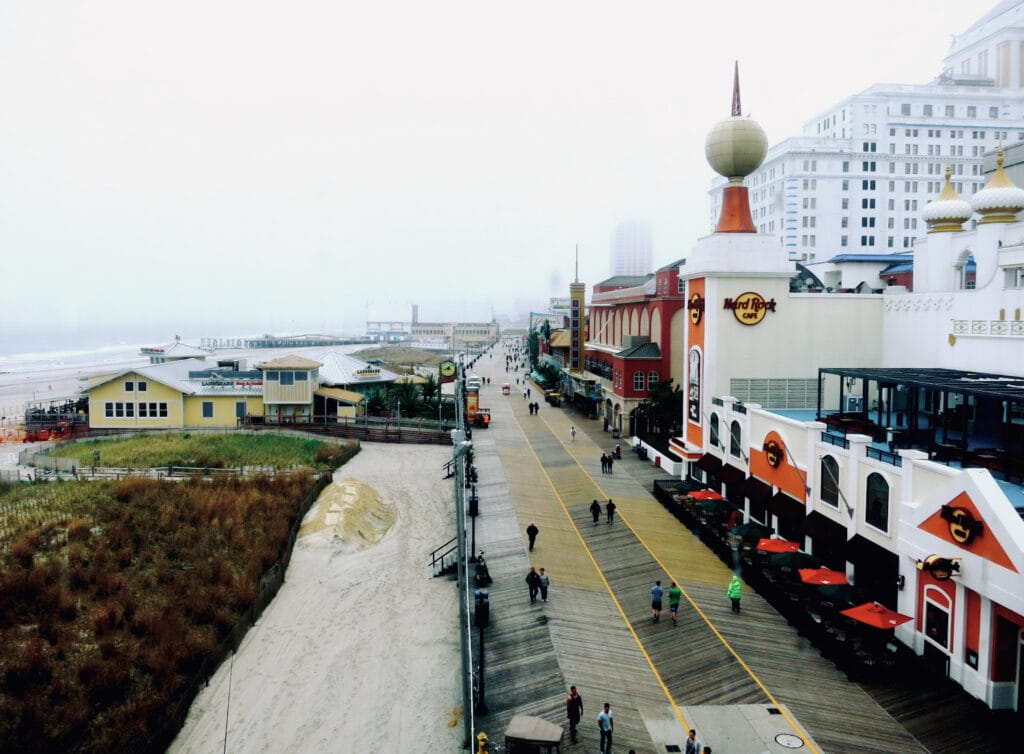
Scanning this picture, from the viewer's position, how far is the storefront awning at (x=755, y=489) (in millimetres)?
27312

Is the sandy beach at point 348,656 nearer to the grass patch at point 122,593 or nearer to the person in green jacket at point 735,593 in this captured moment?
the grass patch at point 122,593

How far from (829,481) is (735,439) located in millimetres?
7984

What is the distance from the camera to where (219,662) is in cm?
2072

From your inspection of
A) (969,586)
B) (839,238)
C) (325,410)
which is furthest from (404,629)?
(839,238)

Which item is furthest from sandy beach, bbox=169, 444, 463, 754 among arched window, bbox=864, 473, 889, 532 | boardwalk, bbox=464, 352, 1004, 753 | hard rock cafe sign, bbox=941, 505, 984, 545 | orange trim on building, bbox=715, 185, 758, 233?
orange trim on building, bbox=715, 185, 758, 233

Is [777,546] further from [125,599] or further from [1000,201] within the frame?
[125,599]

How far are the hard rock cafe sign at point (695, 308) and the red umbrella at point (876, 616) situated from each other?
1897 centimetres

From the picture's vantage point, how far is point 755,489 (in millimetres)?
28031

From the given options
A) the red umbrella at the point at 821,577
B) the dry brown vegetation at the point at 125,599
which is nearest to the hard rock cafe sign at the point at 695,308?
the red umbrella at the point at 821,577

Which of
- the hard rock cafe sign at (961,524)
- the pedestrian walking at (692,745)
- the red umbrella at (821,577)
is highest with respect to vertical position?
the hard rock cafe sign at (961,524)

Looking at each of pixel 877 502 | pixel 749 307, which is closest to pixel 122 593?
pixel 877 502

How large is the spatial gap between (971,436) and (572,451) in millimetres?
23088

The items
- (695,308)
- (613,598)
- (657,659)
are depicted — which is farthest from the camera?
(695,308)

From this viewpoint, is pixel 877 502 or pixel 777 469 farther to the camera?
pixel 777 469
